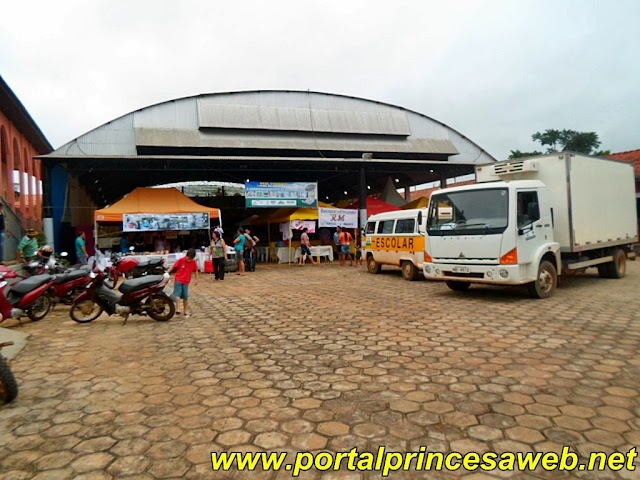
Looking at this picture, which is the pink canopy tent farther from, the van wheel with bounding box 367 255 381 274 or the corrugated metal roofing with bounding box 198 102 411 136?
the van wheel with bounding box 367 255 381 274

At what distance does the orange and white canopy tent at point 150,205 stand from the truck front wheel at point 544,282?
40.2 feet

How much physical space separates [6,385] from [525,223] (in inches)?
301

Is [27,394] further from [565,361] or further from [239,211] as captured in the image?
[239,211]

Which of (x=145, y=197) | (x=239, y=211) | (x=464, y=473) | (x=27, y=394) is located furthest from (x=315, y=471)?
(x=239, y=211)

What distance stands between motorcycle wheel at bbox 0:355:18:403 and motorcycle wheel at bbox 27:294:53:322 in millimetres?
4313

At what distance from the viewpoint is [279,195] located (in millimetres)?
17438

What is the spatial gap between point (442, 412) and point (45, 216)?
640 inches

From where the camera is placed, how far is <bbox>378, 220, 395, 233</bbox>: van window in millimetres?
11672

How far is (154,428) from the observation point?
2.95m

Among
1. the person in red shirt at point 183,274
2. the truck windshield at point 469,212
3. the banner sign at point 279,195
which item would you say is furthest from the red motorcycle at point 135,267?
the banner sign at point 279,195

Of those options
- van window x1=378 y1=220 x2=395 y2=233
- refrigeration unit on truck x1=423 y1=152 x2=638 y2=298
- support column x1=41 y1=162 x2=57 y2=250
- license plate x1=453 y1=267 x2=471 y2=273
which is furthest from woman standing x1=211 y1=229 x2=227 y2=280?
license plate x1=453 y1=267 x2=471 y2=273

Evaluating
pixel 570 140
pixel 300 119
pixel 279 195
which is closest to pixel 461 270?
pixel 279 195

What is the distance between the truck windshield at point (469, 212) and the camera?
7.32m

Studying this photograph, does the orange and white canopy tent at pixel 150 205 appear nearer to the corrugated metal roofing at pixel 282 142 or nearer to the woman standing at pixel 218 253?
the corrugated metal roofing at pixel 282 142
